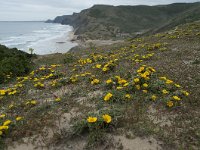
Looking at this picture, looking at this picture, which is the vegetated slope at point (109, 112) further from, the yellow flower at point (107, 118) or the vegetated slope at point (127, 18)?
the vegetated slope at point (127, 18)

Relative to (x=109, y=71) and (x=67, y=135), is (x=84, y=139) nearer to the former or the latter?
(x=67, y=135)

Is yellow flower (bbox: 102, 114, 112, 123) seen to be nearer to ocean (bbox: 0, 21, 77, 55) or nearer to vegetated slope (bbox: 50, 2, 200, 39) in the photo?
ocean (bbox: 0, 21, 77, 55)

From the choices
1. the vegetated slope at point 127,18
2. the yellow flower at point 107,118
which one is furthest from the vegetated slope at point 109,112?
A: the vegetated slope at point 127,18

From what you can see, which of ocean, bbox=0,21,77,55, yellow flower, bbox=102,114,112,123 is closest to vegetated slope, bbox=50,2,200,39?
ocean, bbox=0,21,77,55

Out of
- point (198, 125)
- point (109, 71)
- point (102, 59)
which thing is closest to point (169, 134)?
point (198, 125)

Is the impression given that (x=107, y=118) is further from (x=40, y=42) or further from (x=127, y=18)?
(x=127, y=18)

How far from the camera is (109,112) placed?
6.16m

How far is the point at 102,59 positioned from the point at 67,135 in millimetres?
7170

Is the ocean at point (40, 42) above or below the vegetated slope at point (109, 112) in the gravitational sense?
below

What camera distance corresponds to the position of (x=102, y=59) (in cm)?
1255

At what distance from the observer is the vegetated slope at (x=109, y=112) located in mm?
5508

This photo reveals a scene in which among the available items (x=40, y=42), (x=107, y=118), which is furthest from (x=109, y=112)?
(x=40, y=42)

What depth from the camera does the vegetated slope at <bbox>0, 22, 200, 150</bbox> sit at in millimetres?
5508

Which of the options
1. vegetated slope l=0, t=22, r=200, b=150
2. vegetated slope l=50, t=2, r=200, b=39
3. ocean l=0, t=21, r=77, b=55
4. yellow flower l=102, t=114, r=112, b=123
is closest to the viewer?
vegetated slope l=0, t=22, r=200, b=150
